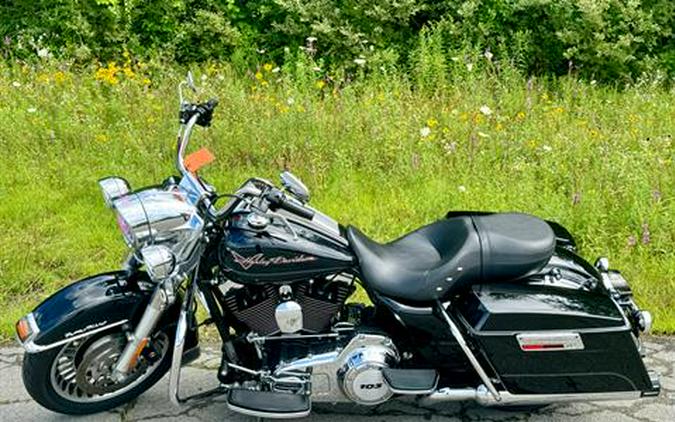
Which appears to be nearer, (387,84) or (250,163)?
(250,163)

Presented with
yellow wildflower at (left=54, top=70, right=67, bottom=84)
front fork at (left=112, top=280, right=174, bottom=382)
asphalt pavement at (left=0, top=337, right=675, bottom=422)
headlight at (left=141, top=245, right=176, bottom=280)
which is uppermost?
yellow wildflower at (left=54, top=70, right=67, bottom=84)

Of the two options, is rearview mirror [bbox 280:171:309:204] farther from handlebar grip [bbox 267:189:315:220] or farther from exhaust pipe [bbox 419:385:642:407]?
exhaust pipe [bbox 419:385:642:407]

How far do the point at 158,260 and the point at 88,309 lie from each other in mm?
516

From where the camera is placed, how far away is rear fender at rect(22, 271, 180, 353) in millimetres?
3229

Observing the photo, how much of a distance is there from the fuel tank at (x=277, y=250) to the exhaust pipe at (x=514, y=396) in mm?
675

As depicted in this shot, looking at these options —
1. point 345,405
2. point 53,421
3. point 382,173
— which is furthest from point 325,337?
point 382,173

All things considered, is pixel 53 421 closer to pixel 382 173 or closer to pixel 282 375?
pixel 282 375

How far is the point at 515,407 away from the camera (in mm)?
3574

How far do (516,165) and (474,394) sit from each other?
9.29 ft

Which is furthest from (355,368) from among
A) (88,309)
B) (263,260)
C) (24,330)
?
(24,330)

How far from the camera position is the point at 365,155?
19.6 feet

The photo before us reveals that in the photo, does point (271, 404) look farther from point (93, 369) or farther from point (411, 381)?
point (93, 369)

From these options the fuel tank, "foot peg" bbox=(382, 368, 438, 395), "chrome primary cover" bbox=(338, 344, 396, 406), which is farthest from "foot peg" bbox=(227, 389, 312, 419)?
the fuel tank

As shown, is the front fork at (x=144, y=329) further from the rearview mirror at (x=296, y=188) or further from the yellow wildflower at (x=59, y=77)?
the yellow wildflower at (x=59, y=77)
